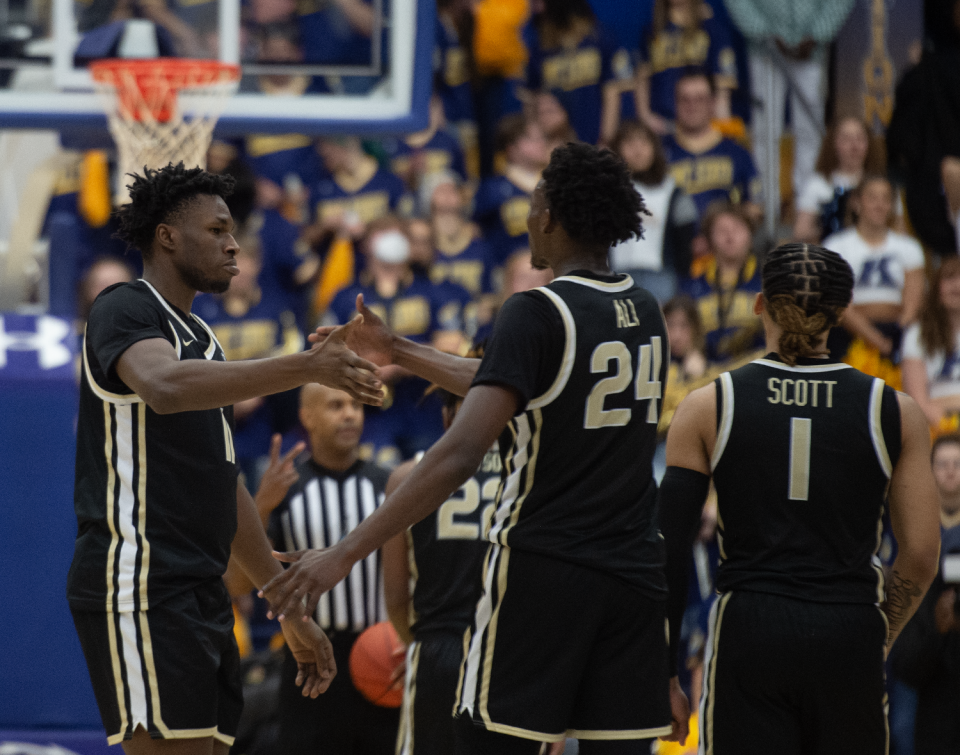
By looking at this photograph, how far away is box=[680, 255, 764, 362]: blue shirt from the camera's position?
9.39m

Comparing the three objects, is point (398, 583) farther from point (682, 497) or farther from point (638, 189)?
point (638, 189)

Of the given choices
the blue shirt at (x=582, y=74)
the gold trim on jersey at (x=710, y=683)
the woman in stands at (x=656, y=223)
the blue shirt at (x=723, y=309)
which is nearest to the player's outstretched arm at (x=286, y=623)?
the gold trim on jersey at (x=710, y=683)

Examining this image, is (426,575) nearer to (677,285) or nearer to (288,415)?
(288,415)

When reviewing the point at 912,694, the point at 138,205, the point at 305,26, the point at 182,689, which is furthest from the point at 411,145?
the point at 182,689

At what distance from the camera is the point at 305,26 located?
28.1 feet

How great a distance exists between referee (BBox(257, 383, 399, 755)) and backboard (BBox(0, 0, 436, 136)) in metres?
2.75

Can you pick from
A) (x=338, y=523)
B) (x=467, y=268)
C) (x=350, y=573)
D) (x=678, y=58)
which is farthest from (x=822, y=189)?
(x=350, y=573)

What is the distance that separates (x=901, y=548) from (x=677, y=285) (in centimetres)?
560

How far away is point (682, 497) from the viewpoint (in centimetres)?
388

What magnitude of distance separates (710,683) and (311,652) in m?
1.28

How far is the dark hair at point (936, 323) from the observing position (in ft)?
28.8

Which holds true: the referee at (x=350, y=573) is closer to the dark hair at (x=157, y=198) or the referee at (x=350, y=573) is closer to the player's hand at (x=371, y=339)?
the player's hand at (x=371, y=339)

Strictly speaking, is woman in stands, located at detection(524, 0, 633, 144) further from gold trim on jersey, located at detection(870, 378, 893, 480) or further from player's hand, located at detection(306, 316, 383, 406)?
player's hand, located at detection(306, 316, 383, 406)

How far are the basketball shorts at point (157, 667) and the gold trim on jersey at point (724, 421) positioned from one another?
154cm
